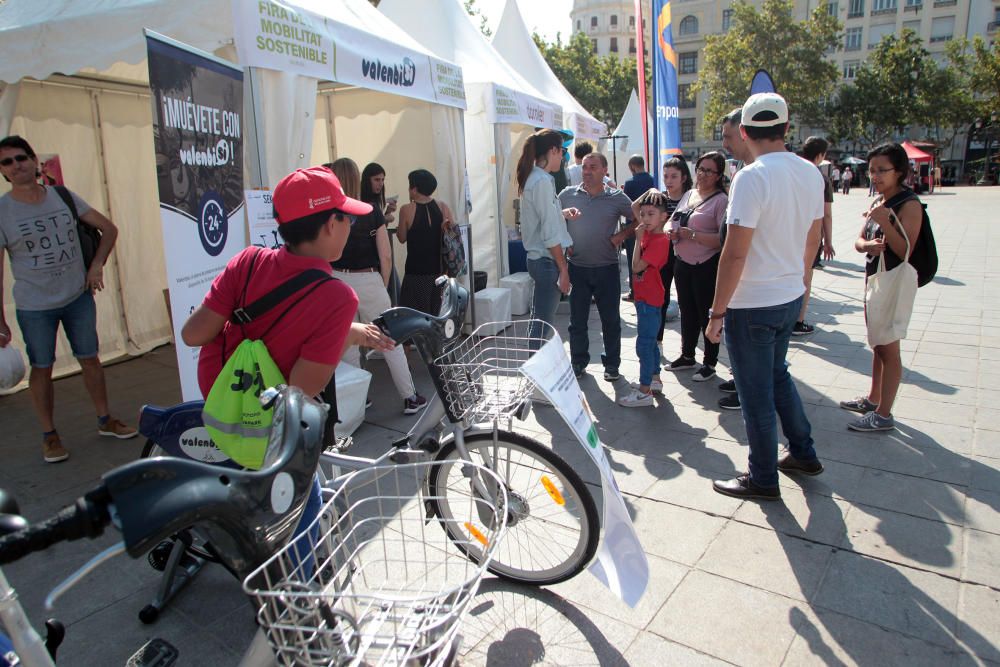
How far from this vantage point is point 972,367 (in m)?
5.29

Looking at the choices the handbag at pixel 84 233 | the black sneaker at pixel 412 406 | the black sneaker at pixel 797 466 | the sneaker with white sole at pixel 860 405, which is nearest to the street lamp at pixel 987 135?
the sneaker with white sole at pixel 860 405

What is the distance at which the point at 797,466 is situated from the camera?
3553 millimetres

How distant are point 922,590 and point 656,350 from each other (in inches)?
98.0

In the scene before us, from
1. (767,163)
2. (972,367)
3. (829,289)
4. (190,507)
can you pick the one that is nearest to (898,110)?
(829,289)

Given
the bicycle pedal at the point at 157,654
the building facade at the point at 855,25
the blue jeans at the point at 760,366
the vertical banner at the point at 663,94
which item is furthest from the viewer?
the building facade at the point at 855,25

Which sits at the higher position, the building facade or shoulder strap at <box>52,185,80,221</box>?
the building facade

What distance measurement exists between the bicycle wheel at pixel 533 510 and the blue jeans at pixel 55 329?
2.91 metres

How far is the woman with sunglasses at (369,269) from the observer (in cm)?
472

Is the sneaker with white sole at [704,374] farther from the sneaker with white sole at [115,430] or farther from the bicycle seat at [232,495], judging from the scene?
the bicycle seat at [232,495]

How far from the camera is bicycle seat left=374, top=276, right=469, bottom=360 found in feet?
7.16

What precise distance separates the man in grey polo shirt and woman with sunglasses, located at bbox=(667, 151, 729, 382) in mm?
491

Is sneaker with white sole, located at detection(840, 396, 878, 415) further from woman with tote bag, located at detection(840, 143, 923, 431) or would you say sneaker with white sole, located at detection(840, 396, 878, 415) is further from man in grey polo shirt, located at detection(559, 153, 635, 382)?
man in grey polo shirt, located at detection(559, 153, 635, 382)

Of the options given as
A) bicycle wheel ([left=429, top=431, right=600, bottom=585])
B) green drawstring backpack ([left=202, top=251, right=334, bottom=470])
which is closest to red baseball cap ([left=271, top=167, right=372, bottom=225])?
Result: green drawstring backpack ([left=202, top=251, right=334, bottom=470])

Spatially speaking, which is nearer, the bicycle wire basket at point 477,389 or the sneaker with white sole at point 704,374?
the bicycle wire basket at point 477,389
